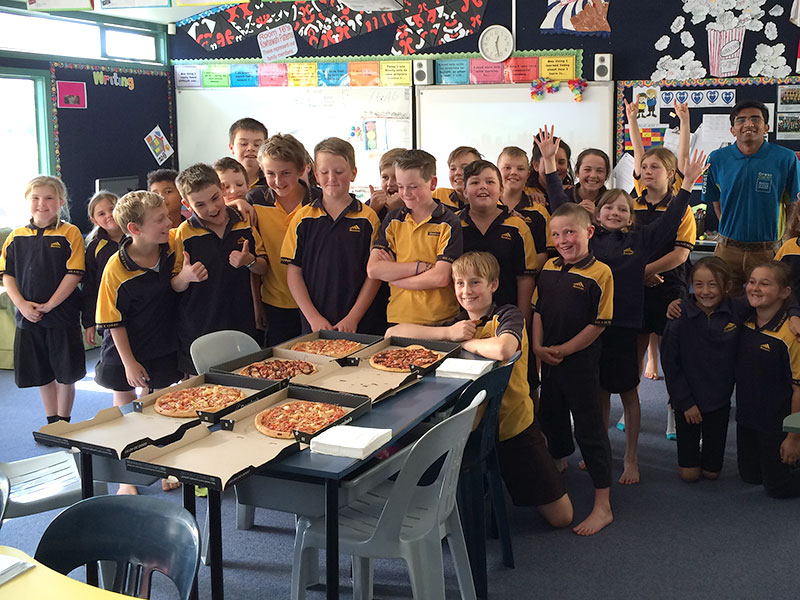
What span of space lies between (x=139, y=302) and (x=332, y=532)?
5.50 feet

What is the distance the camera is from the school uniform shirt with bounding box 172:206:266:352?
347cm

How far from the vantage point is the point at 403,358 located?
9.29 feet

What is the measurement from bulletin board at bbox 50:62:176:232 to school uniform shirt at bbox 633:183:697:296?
4.76 metres

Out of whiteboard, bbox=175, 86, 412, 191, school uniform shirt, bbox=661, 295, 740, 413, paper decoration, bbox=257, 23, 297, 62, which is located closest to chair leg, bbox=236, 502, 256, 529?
school uniform shirt, bbox=661, 295, 740, 413

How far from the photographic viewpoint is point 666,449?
4.21 metres

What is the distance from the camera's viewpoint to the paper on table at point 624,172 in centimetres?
654

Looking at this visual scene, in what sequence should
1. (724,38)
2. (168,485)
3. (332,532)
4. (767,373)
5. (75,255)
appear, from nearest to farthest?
(332,532), (767,373), (168,485), (75,255), (724,38)

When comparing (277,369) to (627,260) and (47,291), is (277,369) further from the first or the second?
(47,291)

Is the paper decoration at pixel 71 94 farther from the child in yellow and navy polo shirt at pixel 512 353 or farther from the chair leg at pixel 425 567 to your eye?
the chair leg at pixel 425 567

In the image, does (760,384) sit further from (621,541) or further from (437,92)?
(437,92)

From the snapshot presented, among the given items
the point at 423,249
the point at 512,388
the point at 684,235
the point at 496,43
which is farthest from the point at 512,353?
the point at 496,43

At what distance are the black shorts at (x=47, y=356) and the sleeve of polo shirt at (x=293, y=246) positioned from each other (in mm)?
1441

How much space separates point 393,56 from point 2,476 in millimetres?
5814

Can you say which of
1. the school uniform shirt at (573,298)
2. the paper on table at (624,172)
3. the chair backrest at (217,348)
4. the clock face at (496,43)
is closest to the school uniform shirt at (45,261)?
the chair backrest at (217,348)
